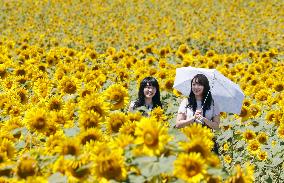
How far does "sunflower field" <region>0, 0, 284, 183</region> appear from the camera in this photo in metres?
2.64

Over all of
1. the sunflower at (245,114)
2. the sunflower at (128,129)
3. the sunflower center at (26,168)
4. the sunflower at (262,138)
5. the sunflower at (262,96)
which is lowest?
the sunflower at (262,138)

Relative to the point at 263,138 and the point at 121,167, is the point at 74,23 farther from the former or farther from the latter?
the point at 121,167

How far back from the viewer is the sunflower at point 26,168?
2.62 metres

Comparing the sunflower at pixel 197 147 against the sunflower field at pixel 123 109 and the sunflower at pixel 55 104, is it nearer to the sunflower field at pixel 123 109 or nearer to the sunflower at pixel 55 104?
the sunflower field at pixel 123 109

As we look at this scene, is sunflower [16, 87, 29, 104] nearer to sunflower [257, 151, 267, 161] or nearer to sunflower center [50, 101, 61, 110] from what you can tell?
sunflower center [50, 101, 61, 110]

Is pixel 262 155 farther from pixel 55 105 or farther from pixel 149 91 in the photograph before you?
pixel 55 105

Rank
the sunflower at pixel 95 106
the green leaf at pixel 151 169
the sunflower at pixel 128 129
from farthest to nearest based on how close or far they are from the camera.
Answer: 1. the sunflower at pixel 95 106
2. the sunflower at pixel 128 129
3. the green leaf at pixel 151 169

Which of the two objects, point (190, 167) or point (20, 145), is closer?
point (190, 167)

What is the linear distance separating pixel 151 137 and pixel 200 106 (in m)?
3.06

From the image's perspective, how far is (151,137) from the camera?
2.65 m

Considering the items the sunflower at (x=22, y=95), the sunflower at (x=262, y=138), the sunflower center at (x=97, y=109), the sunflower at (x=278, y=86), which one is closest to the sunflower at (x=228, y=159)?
the sunflower at (x=262, y=138)

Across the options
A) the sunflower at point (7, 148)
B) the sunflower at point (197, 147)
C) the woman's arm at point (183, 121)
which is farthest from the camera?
the woman's arm at point (183, 121)

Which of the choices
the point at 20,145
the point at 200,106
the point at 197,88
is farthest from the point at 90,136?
the point at 200,106

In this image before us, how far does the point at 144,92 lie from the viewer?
587cm
